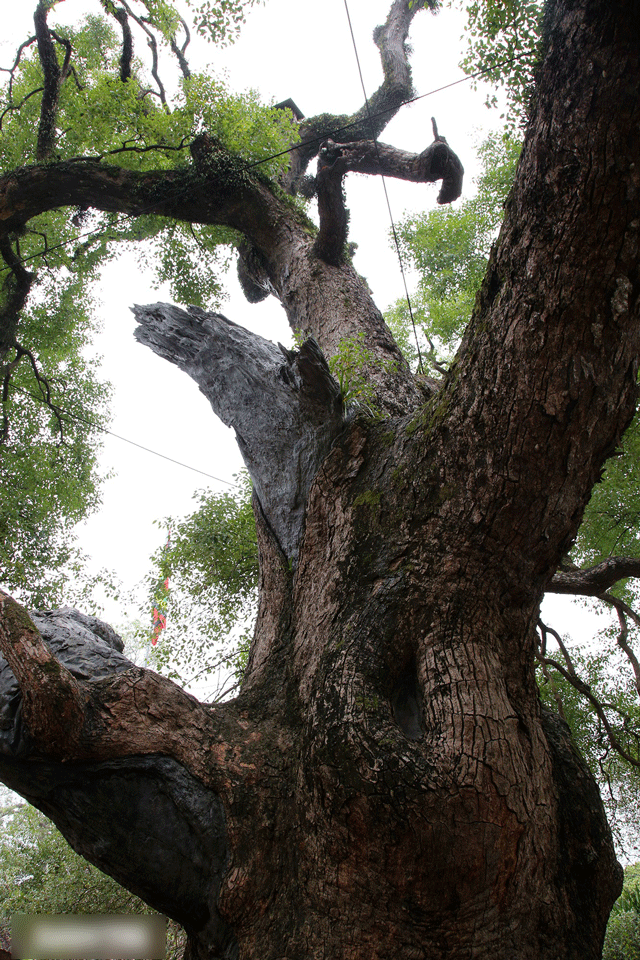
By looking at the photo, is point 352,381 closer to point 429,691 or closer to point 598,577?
point 429,691

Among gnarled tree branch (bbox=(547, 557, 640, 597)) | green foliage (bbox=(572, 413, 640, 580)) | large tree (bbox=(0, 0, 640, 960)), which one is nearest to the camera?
large tree (bbox=(0, 0, 640, 960))

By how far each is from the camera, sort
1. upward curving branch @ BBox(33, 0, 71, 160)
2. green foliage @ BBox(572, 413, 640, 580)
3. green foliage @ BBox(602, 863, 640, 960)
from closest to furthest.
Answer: green foliage @ BBox(602, 863, 640, 960)
green foliage @ BBox(572, 413, 640, 580)
upward curving branch @ BBox(33, 0, 71, 160)

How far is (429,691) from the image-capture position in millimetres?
2484

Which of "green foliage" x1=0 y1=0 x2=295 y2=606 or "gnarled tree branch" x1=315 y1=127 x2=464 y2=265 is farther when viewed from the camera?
"green foliage" x1=0 y1=0 x2=295 y2=606

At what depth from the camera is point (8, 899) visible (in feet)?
21.0

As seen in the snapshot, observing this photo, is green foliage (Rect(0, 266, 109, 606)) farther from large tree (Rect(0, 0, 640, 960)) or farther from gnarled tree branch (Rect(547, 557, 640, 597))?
gnarled tree branch (Rect(547, 557, 640, 597))

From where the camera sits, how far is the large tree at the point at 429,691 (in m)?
2.25

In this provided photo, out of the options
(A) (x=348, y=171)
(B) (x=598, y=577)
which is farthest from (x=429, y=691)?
(A) (x=348, y=171)

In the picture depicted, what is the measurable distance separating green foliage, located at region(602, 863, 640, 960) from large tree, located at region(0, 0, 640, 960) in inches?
205

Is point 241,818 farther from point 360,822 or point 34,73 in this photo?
point 34,73

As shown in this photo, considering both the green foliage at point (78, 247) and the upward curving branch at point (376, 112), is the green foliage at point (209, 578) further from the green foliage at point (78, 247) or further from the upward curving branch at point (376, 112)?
the upward curving branch at point (376, 112)

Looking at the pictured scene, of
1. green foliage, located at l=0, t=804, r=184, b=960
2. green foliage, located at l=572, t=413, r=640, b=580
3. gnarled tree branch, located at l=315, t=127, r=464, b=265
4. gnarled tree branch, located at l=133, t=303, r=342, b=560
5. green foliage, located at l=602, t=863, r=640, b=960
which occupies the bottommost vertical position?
green foliage, located at l=0, t=804, r=184, b=960

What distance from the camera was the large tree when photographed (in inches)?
88.7

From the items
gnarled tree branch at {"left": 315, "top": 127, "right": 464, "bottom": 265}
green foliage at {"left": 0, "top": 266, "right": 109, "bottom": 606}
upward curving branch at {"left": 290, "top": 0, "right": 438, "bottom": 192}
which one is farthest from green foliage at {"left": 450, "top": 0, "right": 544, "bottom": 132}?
green foliage at {"left": 0, "top": 266, "right": 109, "bottom": 606}
